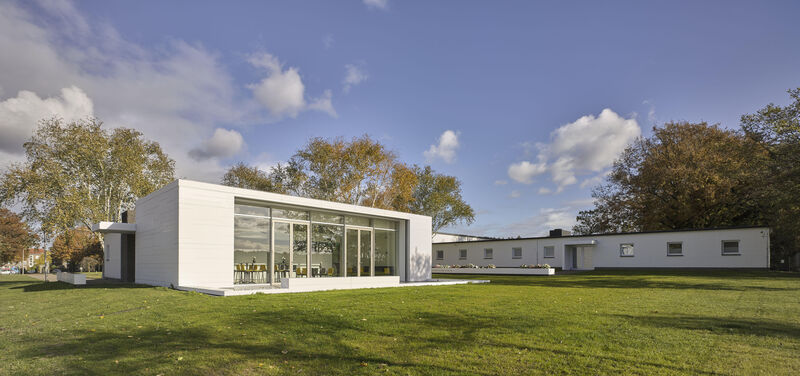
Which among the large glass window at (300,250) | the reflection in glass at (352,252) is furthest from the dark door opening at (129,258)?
the reflection in glass at (352,252)

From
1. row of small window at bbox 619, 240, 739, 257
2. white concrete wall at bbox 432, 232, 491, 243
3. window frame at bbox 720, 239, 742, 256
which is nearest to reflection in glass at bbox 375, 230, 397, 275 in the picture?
row of small window at bbox 619, 240, 739, 257

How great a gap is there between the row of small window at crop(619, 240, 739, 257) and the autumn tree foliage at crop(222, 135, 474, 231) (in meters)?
17.7

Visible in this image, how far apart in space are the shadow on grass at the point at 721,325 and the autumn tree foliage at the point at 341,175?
2922cm

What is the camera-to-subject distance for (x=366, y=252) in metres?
19.4

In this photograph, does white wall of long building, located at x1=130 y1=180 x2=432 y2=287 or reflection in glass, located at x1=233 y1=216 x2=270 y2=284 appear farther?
reflection in glass, located at x1=233 y1=216 x2=270 y2=284

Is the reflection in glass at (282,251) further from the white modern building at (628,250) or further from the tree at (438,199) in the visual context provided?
the tree at (438,199)

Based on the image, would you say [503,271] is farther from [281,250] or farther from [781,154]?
[281,250]

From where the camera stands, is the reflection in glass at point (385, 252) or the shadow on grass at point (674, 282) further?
the reflection in glass at point (385, 252)

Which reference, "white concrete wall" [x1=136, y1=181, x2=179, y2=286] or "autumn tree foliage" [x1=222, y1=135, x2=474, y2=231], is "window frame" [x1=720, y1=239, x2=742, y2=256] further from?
"white concrete wall" [x1=136, y1=181, x2=179, y2=286]

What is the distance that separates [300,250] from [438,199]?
30.7m

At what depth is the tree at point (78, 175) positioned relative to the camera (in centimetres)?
2389

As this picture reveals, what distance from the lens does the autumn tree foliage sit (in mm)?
36719

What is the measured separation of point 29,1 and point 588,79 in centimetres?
2157

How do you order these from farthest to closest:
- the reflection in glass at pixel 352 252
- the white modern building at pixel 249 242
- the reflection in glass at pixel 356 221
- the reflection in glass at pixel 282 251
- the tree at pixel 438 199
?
the tree at pixel 438 199, the reflection in glass at pixel 352 252, the reflection in glass at pixel 356 221, the reflection in glass at pixel 282 251, the white modern building at pixel 249 242
